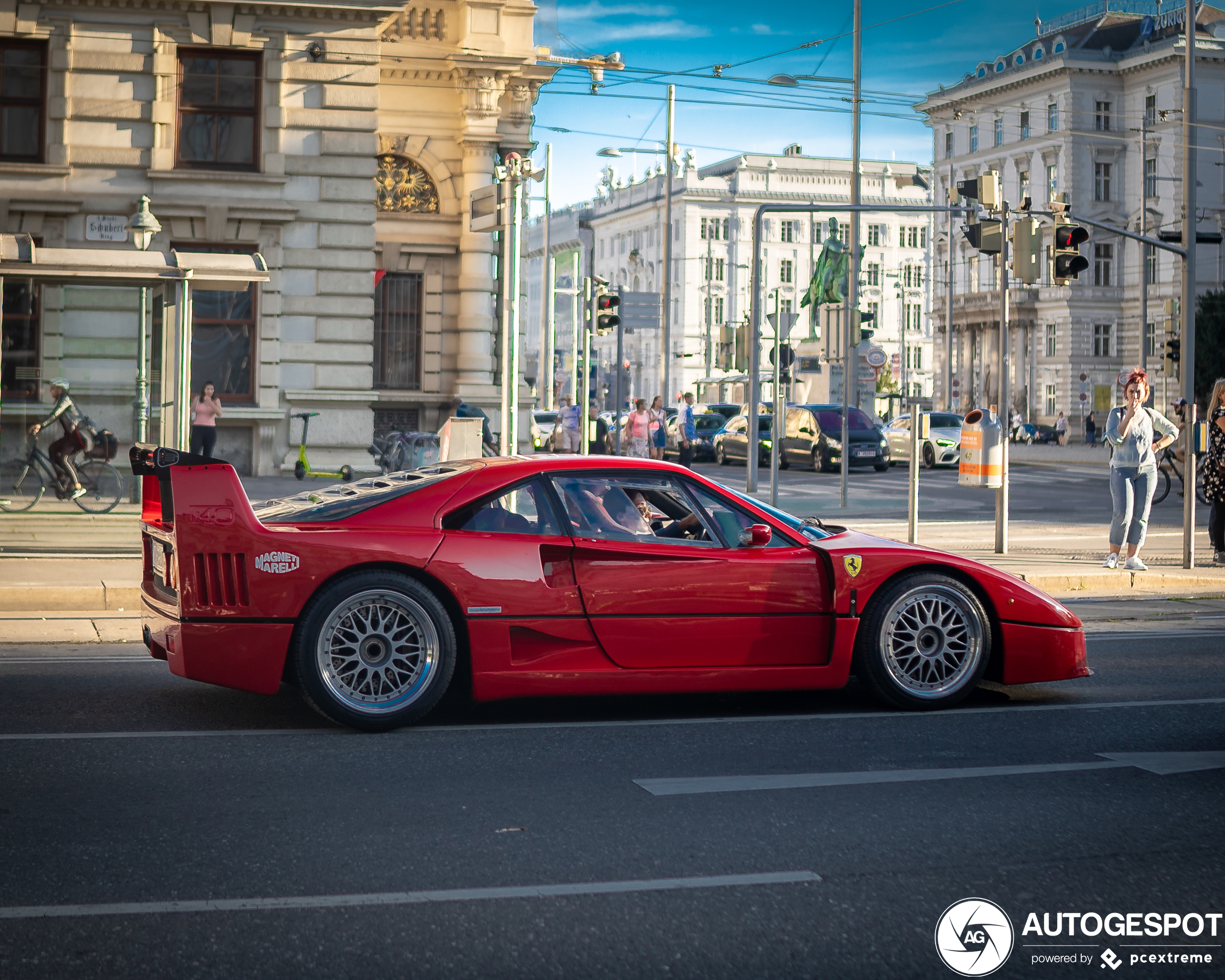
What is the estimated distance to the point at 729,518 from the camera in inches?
301

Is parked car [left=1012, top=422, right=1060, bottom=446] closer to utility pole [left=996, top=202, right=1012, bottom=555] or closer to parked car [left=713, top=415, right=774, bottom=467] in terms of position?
parked car [left=713, top=415, right=774, bottom=467]

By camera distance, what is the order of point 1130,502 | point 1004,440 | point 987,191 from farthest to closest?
point 987,191
point 1004,440
point 1130,502

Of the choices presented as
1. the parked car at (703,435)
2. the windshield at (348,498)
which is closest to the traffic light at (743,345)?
the parked car at (703,435)

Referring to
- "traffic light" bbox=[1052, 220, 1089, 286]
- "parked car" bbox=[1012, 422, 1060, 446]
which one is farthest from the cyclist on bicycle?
"parked car" bbox=[1012, 422, 1060, 446]

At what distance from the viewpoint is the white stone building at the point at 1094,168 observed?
84375 millimetres

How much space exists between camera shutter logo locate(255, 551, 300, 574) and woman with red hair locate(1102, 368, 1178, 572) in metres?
9.57

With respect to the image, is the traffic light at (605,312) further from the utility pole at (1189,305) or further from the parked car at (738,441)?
the parked car at (738,441)

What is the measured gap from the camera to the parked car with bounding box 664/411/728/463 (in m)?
39.6

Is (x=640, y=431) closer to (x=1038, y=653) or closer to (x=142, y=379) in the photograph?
(x=142, y=379)

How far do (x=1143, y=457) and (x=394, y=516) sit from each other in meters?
9.63

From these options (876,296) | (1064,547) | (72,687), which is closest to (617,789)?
(72,687)

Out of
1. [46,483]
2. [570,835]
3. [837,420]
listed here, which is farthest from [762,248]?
[570,835]

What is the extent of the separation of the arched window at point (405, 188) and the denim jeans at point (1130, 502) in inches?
710

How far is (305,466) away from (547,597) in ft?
59.1
